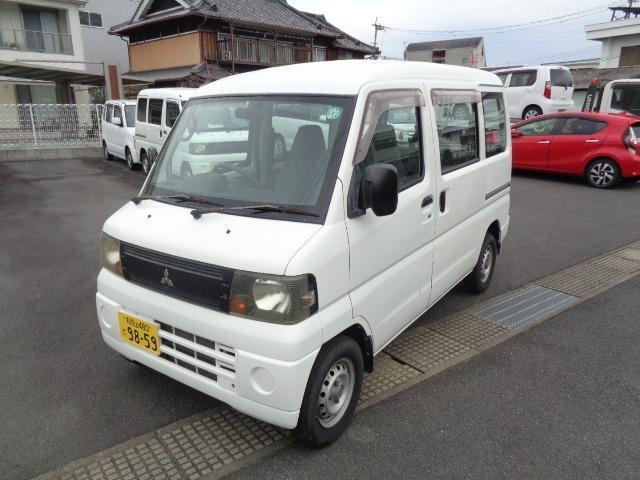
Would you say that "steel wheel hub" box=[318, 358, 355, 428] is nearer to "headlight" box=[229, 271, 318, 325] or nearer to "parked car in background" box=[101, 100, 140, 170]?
"headlight" box=[229, 271, 318, 325]

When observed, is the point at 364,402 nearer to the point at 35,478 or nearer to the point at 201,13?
the point at 35,478

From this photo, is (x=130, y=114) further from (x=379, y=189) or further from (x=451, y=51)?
(x=451, y=51)

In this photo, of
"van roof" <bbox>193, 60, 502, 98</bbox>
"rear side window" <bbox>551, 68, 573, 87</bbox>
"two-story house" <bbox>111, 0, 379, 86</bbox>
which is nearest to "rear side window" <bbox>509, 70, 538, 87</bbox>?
"rear side window" <bbox>551, 68, 573, 87</bbox>

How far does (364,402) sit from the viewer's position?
2.99m

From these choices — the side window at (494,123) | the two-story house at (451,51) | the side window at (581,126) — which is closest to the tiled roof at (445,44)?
the two-story house at (451,51)

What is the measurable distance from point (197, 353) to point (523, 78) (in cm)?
1531

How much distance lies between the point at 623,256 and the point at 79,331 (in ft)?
19.8

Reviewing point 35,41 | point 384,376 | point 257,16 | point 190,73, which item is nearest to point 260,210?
point 384,376

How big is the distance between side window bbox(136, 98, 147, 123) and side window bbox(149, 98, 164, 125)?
297 millimetres

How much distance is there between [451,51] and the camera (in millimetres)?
60812

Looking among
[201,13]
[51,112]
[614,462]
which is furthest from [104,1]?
[614,462]

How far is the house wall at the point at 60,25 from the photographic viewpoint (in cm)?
2111

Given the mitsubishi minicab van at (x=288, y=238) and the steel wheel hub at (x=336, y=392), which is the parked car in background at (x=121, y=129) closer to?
the mitsubishi minicab van at (x=288, y=238)

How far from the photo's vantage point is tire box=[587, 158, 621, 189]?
9.79 meters
